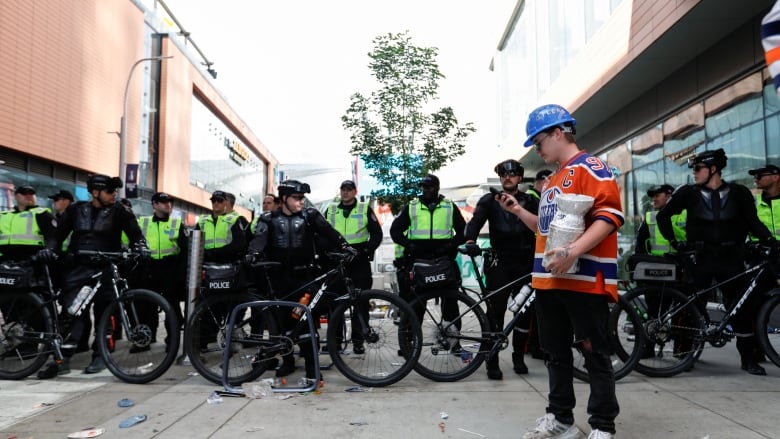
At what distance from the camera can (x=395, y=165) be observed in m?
14.0

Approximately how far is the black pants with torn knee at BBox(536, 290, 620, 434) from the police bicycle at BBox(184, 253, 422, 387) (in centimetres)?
166

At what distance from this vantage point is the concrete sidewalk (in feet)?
12.2

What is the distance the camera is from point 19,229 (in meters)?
6.23

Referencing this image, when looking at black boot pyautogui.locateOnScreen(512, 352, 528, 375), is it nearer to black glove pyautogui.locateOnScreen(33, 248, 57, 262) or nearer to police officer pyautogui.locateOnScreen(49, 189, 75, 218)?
black glove pyautogui.locateOnScreen(33, 248, 57, 262)

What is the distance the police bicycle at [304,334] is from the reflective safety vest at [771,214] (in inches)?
160

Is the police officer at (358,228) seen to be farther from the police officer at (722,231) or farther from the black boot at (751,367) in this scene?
the black boot at (751,367)

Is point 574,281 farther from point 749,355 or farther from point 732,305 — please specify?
point 749,355

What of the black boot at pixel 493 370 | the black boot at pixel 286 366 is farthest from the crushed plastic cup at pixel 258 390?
the black boot at pixel 493 370

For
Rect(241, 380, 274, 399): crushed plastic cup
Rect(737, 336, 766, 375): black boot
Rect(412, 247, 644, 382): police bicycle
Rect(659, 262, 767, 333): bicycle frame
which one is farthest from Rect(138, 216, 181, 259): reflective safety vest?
Rect(737, 336, 766, 375): black boot

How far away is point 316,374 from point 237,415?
2.93 feet

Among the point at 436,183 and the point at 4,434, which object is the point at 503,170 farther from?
the point at 4,434

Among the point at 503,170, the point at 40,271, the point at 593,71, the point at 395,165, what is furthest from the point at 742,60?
the point at 40,271

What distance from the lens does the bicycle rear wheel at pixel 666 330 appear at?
5156 mm

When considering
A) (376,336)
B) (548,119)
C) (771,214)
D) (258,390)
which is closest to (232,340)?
(258,390)
